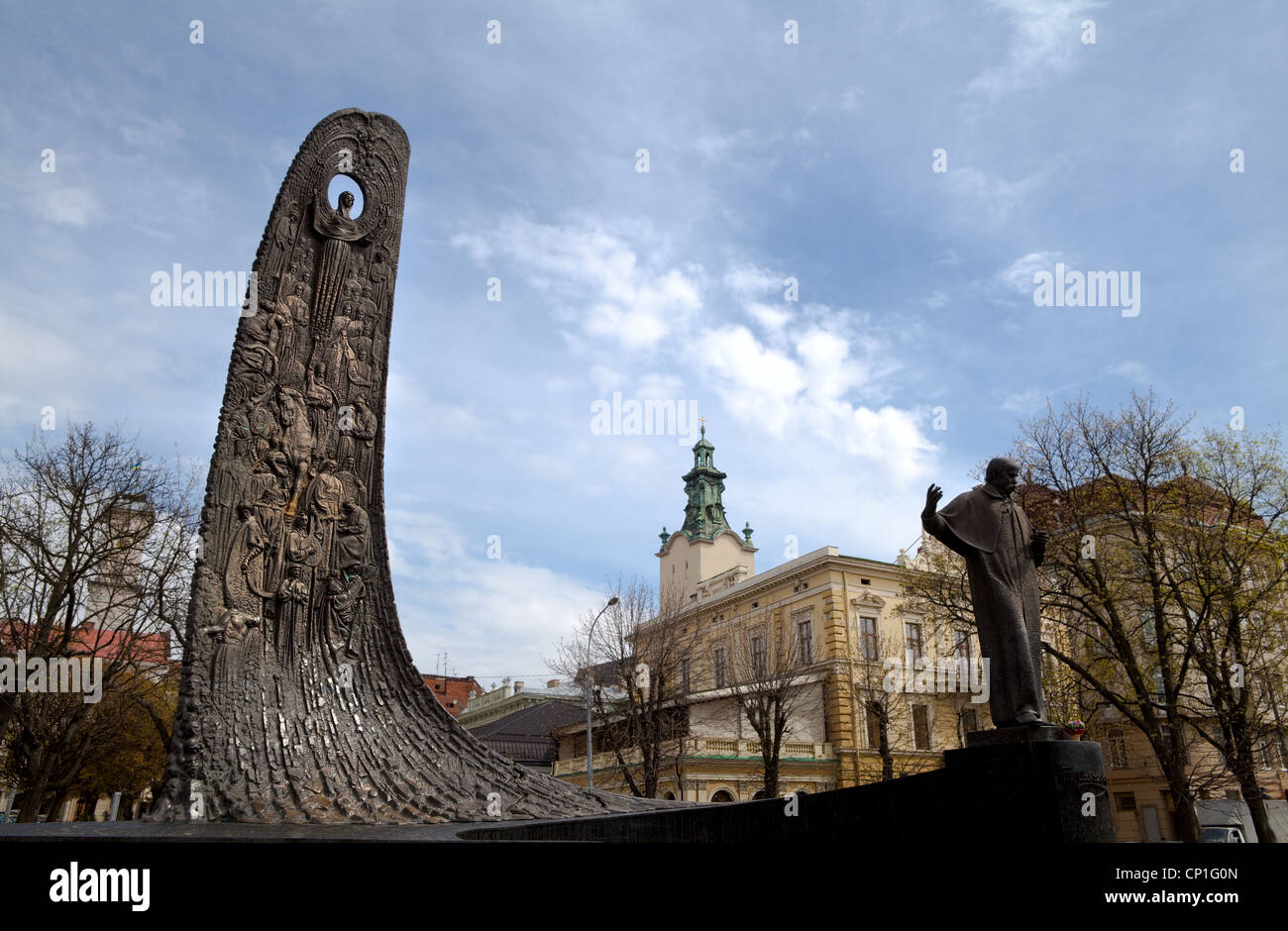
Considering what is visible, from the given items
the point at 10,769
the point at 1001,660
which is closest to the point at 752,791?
the point at 10,769

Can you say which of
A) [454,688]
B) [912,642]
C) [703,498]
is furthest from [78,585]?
[454,688]

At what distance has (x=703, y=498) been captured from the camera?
2367 inches

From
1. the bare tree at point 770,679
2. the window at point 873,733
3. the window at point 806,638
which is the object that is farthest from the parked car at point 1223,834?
the window at point 806,638

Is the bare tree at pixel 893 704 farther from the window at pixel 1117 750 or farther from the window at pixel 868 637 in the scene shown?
the window at pixel 1117 750

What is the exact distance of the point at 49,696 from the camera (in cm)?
2292

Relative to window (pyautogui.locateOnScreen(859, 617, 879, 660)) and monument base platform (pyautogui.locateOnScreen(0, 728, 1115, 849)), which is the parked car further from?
monument base platform (pyautogui.locateOnScreen(0, 728, 1115, 849))

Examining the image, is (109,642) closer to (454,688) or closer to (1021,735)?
(1021,735)

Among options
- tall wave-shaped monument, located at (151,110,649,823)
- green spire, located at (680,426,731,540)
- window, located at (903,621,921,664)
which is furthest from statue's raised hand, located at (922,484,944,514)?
green spire, located at (680,426,731,540)

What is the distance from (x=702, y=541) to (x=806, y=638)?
1996 cm
